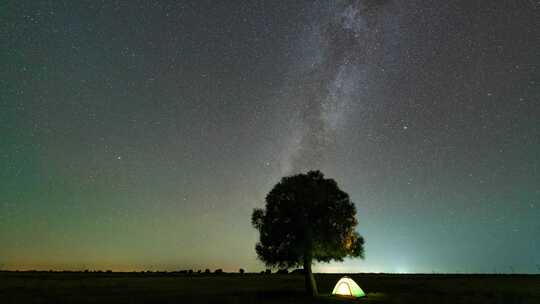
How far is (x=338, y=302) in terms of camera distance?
34.3 m

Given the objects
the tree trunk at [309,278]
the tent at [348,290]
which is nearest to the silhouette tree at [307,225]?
the tree trunk at [309,278]

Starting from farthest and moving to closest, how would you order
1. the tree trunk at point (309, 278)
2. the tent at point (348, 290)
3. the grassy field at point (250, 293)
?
1. the tree trunk at point (309, 278)
2. the tent at point (348, 290)
3. the grassy field at point (250, 293)

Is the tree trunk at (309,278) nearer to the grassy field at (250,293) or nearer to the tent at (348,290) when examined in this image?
the grassy field at (250,293)

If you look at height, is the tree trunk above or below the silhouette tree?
below

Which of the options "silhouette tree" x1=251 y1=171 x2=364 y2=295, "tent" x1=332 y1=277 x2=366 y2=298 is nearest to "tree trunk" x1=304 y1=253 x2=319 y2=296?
"silhouette tree" x1=251 y1=171 x2=364 y2=295

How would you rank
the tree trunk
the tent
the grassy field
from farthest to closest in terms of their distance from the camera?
1. the tree trunk
2. the tent
3. the grassy field

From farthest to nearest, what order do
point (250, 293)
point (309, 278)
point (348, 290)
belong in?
point (250, 293), point (309, 278), point (348, 290)

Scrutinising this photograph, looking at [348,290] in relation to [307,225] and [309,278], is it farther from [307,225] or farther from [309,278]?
[307,225]

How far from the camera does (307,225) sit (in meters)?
42.2

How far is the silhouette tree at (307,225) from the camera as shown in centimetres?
4209

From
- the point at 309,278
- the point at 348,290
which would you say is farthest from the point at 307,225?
the point at 348,290

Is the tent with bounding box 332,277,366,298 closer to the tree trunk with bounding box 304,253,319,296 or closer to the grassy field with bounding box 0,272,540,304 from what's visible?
the grassy field with bounding box 0,272,540,304

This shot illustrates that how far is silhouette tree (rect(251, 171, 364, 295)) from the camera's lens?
42.1 m

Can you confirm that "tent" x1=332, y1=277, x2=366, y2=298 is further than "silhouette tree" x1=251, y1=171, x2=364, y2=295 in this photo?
No
